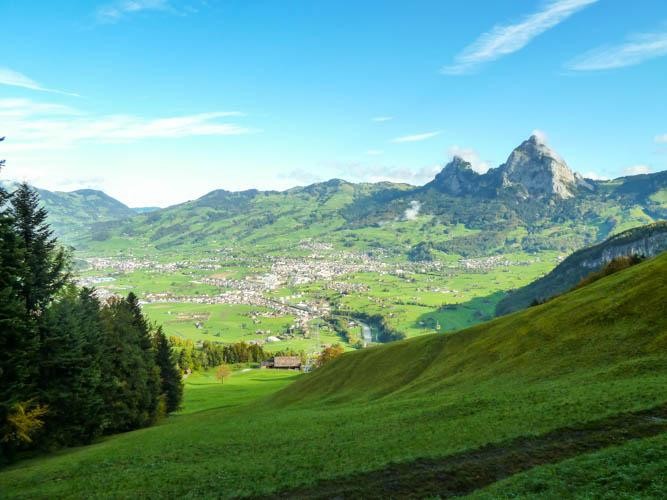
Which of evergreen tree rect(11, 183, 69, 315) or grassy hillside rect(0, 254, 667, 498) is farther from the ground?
evergreen tree rect(11, 183, 69, 315)

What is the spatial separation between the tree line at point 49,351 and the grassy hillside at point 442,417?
5029mm

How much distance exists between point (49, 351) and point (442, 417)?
46.1 m

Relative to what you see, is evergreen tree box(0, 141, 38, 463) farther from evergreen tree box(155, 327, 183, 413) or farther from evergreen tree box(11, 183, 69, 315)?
evergreen tree box(155, 327, 183, 413)

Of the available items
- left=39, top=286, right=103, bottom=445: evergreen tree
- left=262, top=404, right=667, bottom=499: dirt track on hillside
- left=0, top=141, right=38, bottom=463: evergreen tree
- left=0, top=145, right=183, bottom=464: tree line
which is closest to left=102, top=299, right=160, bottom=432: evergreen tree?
left=0, top=145, right=183, bottom=464: tree line

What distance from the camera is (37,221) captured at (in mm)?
56125

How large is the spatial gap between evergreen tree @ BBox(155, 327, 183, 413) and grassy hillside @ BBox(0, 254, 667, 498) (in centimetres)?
4612

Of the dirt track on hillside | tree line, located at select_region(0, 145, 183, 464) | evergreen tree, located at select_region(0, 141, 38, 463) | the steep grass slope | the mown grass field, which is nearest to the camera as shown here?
the dirt track on hillside

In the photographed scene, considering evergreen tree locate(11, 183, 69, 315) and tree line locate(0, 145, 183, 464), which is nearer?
tree line locate(0, 145, 183, 464)

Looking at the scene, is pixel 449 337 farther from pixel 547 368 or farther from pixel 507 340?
pixel 547 368

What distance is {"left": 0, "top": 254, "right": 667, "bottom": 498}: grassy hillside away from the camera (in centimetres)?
2994

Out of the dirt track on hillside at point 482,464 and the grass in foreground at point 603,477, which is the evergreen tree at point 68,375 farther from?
the grass in foreground at point 603,477

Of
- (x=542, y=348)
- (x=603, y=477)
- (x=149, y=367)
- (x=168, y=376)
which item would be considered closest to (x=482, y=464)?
(x=603, y=477)

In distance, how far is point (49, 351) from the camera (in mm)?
54031

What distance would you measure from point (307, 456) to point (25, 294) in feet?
133
